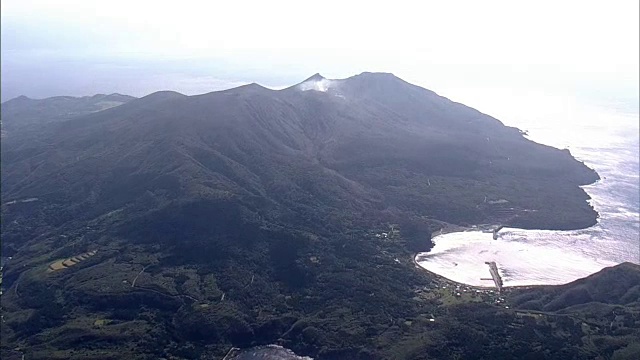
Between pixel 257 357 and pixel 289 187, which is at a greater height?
pixel 289 187

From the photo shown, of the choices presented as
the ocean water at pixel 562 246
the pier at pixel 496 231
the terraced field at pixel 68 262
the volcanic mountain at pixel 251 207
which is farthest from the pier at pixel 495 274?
the terraced field at pixel 68 262

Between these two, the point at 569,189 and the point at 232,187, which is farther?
the point at 569,189

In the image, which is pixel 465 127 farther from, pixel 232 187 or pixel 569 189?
pixel 232 187

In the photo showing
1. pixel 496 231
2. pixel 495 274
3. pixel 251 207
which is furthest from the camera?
pixel 496 231

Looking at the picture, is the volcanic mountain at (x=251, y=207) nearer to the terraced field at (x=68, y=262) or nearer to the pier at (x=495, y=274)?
the terraced field at (x=68, y=262)

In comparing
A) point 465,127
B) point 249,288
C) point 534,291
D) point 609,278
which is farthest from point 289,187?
point 465,127

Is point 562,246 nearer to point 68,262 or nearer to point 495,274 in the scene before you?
point 495,274

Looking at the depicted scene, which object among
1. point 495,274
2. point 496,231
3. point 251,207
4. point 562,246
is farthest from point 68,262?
point 562,246

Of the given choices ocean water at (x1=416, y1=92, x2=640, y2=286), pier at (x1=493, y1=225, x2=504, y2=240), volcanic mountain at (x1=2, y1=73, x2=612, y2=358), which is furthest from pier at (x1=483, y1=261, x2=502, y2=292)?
pier at (x1=493, y1=225, x2=504, y2=240)

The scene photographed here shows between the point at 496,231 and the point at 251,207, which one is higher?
the point at 251,207
